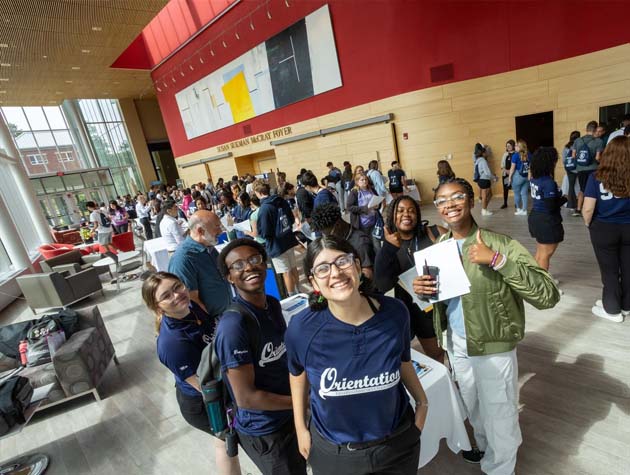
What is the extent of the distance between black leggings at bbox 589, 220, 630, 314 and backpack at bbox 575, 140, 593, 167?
3.68 m

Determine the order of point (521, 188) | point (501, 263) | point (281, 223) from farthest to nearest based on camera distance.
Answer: point (521, 188) < point (281, 223) < point (501, 263)

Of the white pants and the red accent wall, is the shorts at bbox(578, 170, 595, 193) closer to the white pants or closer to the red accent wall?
the red accent wall

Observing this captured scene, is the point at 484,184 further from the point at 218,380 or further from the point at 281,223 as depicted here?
the point at 218,380

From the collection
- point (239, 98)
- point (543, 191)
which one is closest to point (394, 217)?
point (543, 191)

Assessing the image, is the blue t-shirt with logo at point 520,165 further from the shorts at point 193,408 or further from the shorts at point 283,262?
the shorts at point 193,408

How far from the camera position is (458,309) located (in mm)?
1631

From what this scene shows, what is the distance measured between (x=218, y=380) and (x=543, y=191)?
3.46 meters

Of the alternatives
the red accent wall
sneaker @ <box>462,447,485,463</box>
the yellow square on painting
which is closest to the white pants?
sneaker @ <box>462,447,485,463</box>

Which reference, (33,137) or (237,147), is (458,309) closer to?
(237,147)

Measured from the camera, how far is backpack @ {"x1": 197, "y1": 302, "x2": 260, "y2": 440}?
1.36 m

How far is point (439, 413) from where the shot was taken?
1.72 metres

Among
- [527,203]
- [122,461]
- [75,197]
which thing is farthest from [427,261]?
[75,197]

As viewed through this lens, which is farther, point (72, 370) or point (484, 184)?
point (484, 184)

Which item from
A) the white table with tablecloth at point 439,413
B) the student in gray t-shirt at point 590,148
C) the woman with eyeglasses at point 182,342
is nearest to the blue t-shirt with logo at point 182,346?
the woman with eyeglasses at point 182,342
